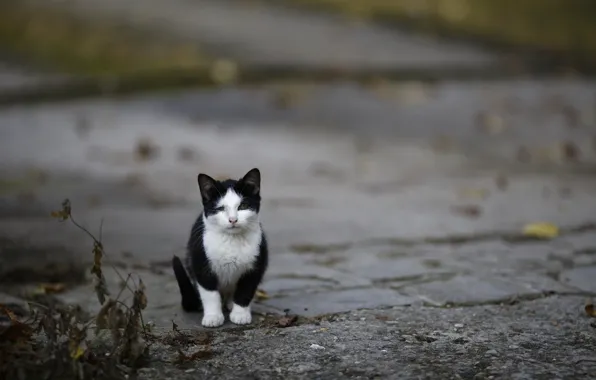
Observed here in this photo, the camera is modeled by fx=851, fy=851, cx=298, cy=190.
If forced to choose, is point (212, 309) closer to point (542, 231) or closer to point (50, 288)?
point (50, 288)

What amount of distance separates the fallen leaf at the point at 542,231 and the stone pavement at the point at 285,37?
5607 mm

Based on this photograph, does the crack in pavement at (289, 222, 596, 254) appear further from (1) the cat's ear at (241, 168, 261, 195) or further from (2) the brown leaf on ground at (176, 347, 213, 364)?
(2) the brown leaf on ground at (176, 347, 213, 364)

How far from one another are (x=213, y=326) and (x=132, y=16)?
948 centimetres

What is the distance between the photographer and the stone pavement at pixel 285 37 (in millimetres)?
11430

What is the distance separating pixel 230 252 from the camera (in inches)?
145

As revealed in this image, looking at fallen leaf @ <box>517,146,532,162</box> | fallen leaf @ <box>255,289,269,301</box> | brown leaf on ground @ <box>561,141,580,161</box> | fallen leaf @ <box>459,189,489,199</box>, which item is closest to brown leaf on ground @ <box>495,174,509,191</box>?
fallen leaf @ <box>459,189,489,199</box>

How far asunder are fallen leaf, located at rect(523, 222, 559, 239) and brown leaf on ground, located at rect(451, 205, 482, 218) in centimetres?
67

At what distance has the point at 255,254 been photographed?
372 cm

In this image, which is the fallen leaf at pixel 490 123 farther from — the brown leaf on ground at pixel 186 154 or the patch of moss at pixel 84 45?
the patch of moss at pixel 84 45

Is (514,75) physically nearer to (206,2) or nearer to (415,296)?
(206,2)

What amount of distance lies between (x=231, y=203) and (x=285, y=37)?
8568mm

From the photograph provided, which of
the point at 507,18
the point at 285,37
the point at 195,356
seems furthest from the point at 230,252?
the point at 507,18

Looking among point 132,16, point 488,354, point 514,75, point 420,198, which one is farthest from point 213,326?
point 132,16

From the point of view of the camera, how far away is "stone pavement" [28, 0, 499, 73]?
37.5ft
